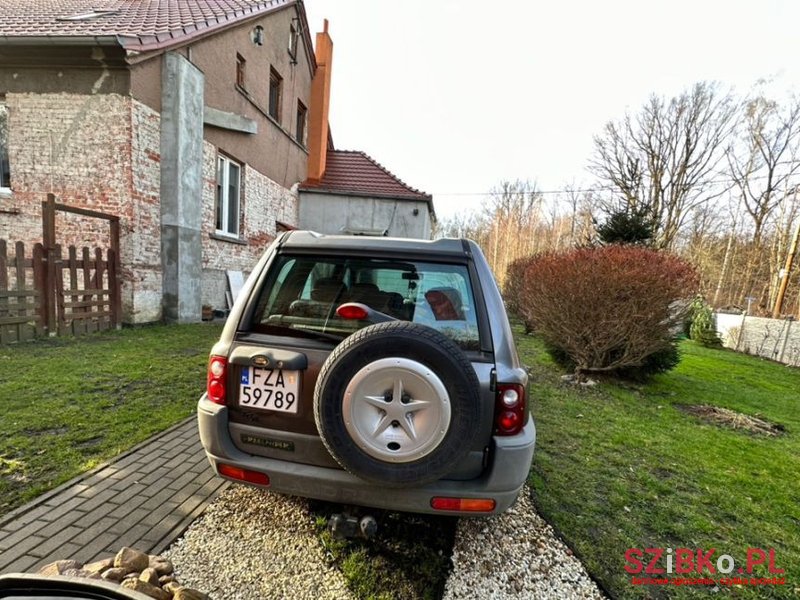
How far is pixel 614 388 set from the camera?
5961 mm

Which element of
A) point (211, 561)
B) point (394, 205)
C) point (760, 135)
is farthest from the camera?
point (760, 135)

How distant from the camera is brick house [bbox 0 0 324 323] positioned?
284 inches

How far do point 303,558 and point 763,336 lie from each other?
596 inches

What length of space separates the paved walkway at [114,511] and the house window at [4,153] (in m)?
8.68

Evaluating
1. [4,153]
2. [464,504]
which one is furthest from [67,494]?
[4,153]

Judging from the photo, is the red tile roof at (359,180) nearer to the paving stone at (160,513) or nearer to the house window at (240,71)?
the house window at (240,71)

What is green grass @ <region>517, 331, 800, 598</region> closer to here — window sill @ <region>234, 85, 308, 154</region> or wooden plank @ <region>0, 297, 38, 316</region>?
wooden plank @ <region>0, 297, 38, 316</region>

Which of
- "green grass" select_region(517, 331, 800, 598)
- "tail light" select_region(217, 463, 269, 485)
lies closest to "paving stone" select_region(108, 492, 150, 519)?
"tail light" select_region(217, 463, 269, 485)

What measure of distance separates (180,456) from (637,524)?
3.41 meters

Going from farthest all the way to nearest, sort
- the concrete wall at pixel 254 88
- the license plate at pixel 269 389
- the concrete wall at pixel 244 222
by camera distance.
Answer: the concrete wall at pixel 244 222
the concrete wall at pixel 254 88
the license plate at pixel 269 389

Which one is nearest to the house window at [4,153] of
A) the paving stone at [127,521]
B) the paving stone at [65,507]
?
the paving stone at [65,507]

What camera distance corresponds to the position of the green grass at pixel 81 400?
272 centimetres

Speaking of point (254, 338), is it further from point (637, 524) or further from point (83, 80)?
point (83, 80)

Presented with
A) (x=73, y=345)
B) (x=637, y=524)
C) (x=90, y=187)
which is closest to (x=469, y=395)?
(x=637, y=524)
